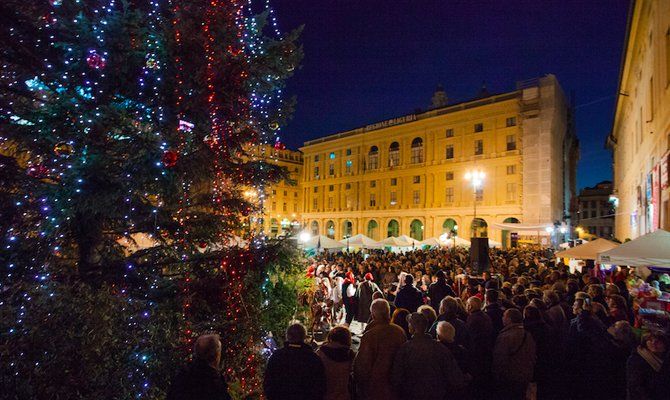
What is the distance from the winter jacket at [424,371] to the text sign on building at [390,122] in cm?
5317

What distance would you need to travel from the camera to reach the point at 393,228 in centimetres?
5750

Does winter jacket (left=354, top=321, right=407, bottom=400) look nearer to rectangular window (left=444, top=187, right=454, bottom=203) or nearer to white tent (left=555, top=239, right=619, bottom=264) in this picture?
white tent (left=555, top=239, right=619, bottom=264)

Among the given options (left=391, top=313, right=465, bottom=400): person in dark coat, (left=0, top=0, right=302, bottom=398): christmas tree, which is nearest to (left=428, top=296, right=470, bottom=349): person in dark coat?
(left=391, top=313, right=465, bottom=400): person in dark coat

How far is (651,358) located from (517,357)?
137cm

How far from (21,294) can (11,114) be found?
186cm

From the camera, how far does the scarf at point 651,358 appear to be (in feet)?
12.8

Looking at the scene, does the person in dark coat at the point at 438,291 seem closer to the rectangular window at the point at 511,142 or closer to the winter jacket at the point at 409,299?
the winter jacket at the point at 409,299

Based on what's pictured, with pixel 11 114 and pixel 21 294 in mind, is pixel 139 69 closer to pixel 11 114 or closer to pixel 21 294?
pixel 11 114

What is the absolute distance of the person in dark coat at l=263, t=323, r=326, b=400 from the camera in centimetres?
369

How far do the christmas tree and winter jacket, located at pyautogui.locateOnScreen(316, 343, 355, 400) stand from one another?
110 centimetres

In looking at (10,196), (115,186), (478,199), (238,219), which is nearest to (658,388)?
(238,219)

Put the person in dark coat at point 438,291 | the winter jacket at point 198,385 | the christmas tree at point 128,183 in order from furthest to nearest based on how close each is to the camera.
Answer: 1. the person in dark coat at point 438,291
2. the christmas tree at point 128,183
3. the winter jacket at point 198,385

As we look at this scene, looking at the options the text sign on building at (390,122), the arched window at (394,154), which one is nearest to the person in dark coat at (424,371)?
the text sign on building at (390,122)

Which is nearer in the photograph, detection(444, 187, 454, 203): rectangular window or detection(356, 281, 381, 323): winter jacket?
→ detection(356, 281, 381, 323): winter jacket
